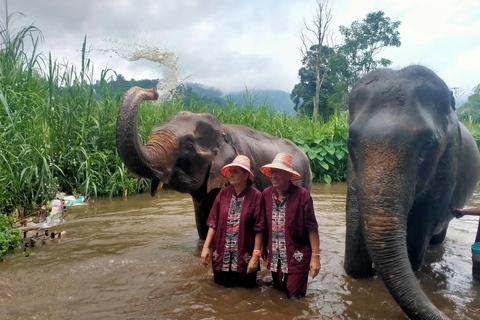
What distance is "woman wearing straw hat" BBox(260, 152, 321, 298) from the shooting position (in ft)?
10.2

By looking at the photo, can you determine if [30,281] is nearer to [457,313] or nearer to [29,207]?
[29,207]

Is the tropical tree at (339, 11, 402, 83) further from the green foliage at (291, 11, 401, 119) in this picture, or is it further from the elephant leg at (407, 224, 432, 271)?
the elephant leg at (407, 224, 432, 271)

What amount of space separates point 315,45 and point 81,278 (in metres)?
24.6

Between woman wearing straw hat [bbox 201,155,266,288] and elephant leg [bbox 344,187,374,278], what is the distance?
78 centimetres

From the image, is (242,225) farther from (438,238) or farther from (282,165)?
(438,238)

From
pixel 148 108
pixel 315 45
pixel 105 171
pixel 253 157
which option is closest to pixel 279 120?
pixel 148 108

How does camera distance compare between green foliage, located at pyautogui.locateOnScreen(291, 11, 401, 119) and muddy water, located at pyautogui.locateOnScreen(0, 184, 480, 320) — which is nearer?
muddy water, located at pyautogui.locateOnScreen(0, 184, 480, 320)

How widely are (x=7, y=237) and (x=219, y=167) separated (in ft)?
6.89

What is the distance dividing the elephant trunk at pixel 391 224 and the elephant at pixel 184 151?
5.98ft

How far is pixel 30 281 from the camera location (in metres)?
3.41

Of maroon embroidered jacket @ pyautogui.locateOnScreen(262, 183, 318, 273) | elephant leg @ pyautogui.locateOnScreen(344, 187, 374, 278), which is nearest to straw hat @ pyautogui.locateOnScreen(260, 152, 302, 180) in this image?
maroon embroidered jacket @ pyautogui.locateOnScreen(262, 183, 318, 273)

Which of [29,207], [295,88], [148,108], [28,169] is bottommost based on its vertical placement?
[29,207]

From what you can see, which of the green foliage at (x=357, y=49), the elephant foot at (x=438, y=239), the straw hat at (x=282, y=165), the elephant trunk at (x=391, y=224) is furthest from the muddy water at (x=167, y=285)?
the green foliage at (x=357, y=49)

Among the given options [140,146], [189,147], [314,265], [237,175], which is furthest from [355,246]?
[140,146]
